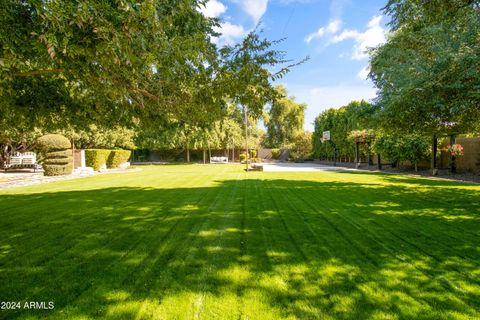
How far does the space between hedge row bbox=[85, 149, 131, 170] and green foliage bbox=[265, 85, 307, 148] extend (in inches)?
1046

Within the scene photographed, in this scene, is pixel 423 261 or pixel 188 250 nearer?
pixel 423 261

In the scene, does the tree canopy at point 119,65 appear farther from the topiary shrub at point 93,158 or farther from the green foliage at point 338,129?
the green foliage at point 338,129

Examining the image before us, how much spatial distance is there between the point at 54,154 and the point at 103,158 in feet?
17.6

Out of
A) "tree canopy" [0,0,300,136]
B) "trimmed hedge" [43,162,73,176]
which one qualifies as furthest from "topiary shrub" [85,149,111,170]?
"tree canopy" [0,0,300,136]

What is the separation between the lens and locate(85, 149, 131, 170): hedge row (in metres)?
18.9

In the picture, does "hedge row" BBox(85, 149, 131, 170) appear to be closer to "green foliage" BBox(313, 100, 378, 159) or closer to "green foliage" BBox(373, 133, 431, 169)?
"green foliage" BBox(373, 133, 431, 169)

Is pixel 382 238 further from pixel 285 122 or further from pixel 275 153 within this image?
pixel 285 122

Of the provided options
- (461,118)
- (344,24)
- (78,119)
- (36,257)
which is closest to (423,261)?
(36,257)

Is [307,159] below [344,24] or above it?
below

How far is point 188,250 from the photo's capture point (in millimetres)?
3574

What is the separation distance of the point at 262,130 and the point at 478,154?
115 feet

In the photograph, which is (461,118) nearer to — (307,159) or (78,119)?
(78,119)

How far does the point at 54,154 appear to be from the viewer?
47.8 feet

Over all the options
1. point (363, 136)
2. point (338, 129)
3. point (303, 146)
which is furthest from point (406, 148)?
point (303, 146)
